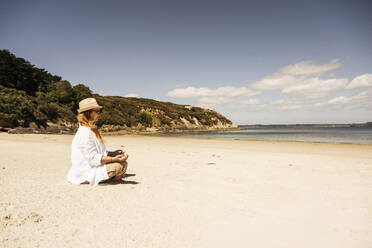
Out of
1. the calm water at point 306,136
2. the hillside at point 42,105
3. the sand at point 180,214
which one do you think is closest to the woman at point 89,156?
the sand at point 180,214

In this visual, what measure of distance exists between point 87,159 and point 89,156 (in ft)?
0.34

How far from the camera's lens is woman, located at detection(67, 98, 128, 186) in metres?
3.88

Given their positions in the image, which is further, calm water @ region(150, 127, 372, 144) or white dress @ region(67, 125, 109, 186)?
calm water @ region(150, 127, 372, 144)

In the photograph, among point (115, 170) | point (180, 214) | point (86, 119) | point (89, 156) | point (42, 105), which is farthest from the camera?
point (42, 105)

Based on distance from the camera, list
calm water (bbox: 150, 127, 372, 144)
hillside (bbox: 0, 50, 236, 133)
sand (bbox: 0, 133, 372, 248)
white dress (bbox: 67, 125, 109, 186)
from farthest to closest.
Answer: hillside (bbox: 0, 50, 236, 133)
calm water (bbox: 150, 127, 372, 144)
white dress (bbox: 67, 125, 109, 186)
sand (bbox: 0, 133, 372, 248)

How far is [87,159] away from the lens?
3943mm

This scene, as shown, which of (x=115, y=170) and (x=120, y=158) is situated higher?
(x=120, y=158)

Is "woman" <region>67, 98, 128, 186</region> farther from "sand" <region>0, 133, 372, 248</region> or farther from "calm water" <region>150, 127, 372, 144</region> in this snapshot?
"calm water" <region>150, 127, 372, 144</region>

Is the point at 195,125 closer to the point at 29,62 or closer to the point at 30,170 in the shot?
the point at 29,62

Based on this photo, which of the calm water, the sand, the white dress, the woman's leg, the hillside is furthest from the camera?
the hillside

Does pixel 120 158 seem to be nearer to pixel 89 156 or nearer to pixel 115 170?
pixel 115 170

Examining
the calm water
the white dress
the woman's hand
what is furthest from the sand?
the calm water

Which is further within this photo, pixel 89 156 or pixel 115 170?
pixel 115 170

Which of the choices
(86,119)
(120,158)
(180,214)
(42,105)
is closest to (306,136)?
(120,158)
